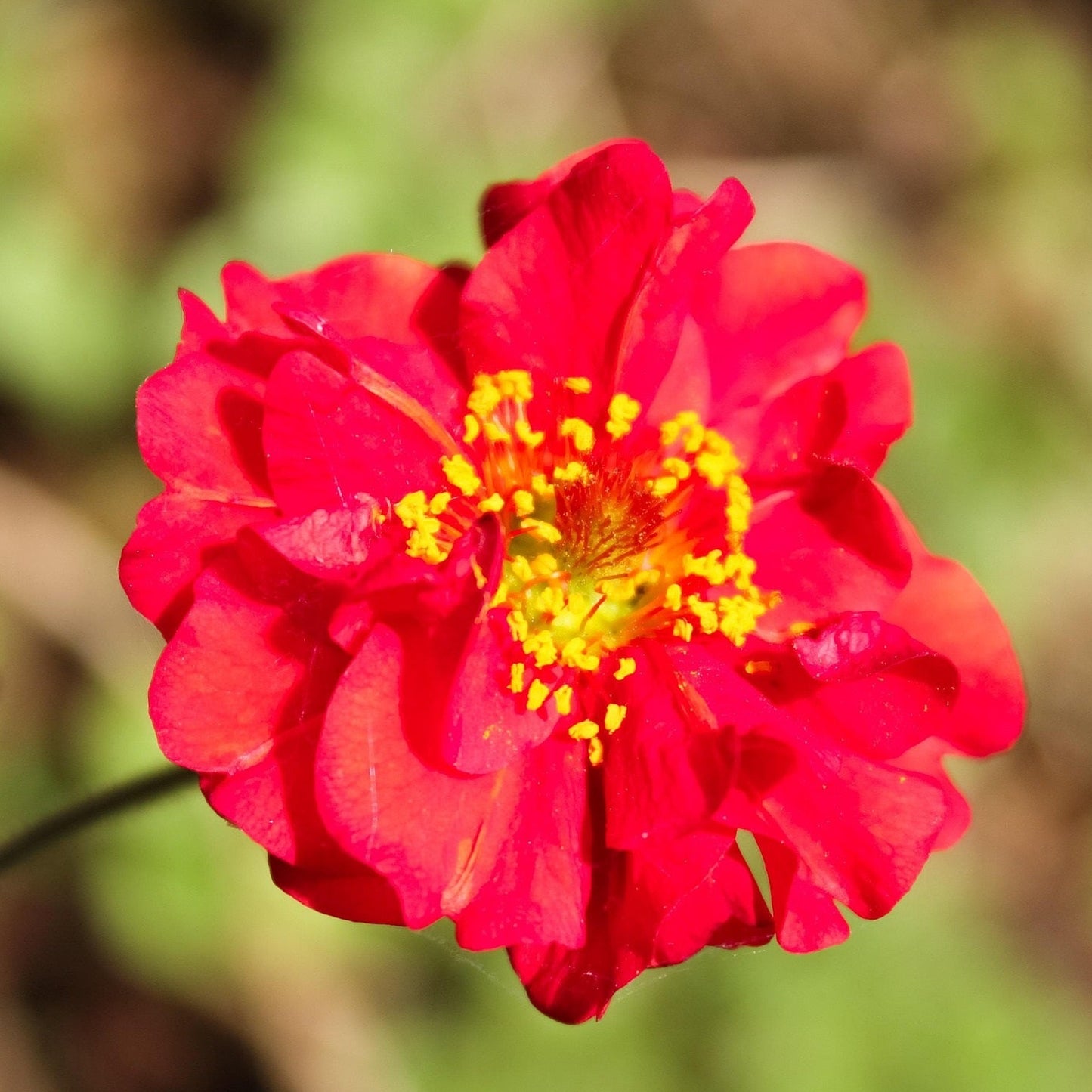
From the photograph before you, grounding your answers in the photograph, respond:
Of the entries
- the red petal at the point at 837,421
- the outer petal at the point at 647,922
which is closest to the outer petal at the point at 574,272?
the red petal at the point at 837,421

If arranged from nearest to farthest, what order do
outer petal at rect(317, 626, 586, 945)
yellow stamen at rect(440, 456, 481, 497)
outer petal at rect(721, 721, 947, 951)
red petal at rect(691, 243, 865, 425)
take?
outer petal at rect(317, 626, 586, 945), outer petal at rect(721, 721, 947, 951), yellow stamen at rect(440, 456, 481, 497), red petal at rect(691, 243, 865, 425)

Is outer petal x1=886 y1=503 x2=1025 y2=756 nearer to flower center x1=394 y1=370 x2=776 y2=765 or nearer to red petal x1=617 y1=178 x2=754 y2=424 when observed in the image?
flower center x1=394 y1=370 x2=776 y2=765

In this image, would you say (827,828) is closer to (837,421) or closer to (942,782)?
(942,782)

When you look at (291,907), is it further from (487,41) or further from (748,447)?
(487,41)

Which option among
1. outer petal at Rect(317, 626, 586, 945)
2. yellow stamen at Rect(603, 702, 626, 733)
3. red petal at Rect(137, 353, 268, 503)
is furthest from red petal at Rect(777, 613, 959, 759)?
red petal at Rect(137, 353, 268, 503)

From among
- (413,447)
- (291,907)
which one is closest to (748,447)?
(413,447)
